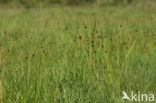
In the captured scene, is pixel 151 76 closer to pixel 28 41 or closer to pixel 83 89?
pixel 83 89

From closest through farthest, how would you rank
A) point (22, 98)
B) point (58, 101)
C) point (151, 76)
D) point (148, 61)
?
1. point (22, 98)
2. point (58, 101)
3. point (151, 76)
4. point (148, 61)

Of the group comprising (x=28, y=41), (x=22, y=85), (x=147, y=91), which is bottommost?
(x=147, y=91)

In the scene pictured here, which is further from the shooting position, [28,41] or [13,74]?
[28,41]

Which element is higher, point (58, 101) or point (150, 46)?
point (150, 46)

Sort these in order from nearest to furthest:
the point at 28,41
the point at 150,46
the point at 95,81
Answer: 1. the point at 95,81
2. the point at 150,46
3. the point at 28,41

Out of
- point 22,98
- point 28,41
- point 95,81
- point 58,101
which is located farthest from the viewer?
point 28,41

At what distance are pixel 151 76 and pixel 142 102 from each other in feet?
2.13

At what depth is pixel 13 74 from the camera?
8.82 feet

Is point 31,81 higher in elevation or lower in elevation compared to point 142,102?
A: higher

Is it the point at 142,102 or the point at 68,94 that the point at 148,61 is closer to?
the point at 142,102

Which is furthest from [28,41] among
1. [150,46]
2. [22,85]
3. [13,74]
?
[150,46]

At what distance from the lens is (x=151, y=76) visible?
2.83 m

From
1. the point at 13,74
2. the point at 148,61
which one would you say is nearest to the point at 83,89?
the point at 13,74

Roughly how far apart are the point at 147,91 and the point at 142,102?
0.36 metres
